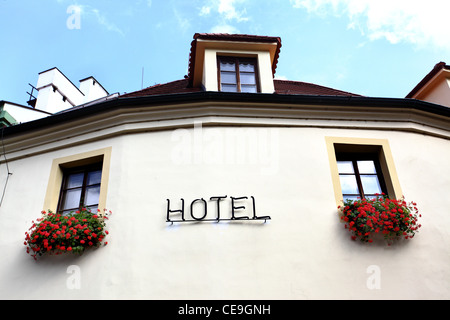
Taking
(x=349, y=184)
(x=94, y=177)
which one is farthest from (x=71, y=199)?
(x=349, y=184)

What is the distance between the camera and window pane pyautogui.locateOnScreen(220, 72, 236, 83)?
784 cm

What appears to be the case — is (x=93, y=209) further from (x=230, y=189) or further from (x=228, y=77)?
(x=228, y=77)

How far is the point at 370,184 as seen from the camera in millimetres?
6684

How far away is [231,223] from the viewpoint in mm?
5859

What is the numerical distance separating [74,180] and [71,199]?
0.41 m

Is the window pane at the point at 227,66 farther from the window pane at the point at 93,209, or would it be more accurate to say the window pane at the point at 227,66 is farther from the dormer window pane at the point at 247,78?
the window pane at the point at 93,209

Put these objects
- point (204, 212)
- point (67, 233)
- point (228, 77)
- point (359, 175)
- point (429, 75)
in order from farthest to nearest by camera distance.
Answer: point (429, 75)
point (228, 77)
point (359, 175)
point (204, 212)
point (67, 233)

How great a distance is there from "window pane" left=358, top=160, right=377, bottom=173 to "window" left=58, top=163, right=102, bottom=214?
4637 millimetres

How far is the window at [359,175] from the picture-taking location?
6552mm

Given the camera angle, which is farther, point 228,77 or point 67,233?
point 228,77

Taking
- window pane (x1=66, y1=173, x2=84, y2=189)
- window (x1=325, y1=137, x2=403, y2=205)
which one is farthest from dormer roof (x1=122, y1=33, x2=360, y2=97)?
window pane (x1=66, y1=173, x2=84, y2=189)

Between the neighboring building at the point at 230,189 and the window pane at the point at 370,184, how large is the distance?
25 mm

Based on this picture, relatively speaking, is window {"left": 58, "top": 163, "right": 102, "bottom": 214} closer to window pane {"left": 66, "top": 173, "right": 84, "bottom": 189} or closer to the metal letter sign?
window pane {"left": 66, "top": 173, "right": 84, "bottom": 189}
